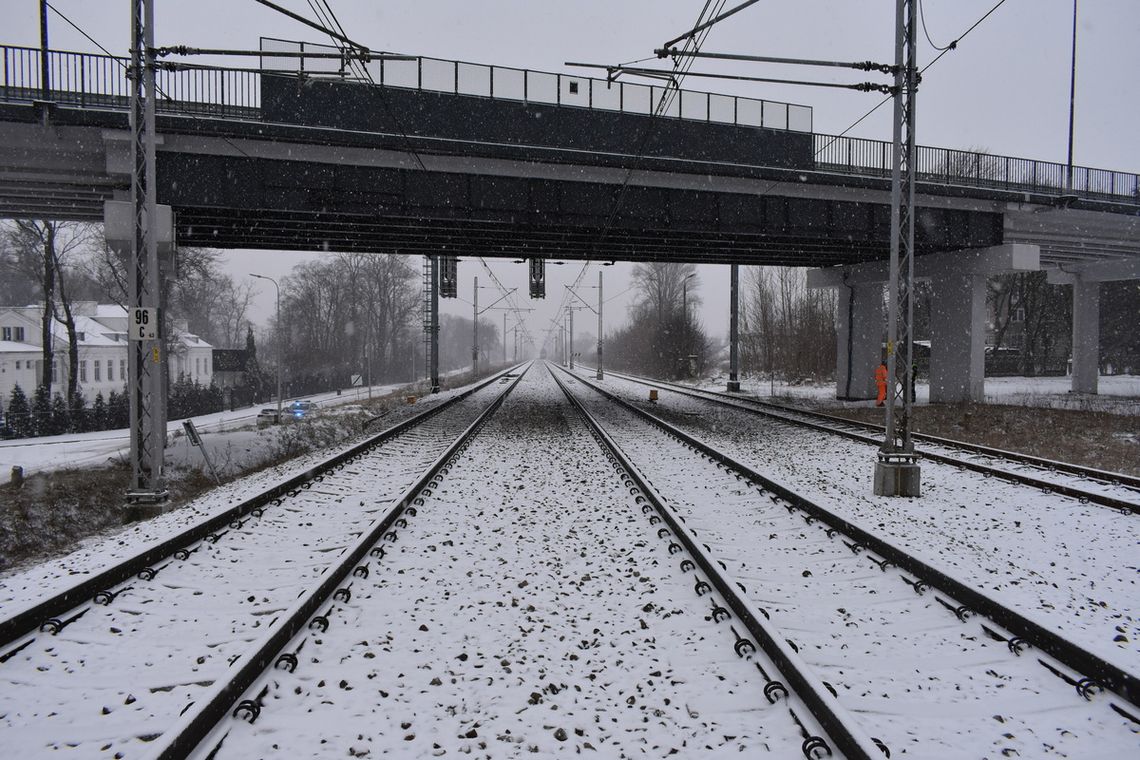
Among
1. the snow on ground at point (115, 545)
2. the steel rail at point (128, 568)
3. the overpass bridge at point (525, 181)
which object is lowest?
the snow on ground at point (115, 545)

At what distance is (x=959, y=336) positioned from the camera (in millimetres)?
25984

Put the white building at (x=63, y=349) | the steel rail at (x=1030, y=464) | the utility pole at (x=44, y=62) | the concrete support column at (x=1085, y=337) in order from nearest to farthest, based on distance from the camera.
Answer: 1. the steel rail at (x=1030, y=464)
2. the utility pole at (x=44, y=62)
3. the concrete support column at (x=1085, y=337)
4. the white building at (x=63, y=349)

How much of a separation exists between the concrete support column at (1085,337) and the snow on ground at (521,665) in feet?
125

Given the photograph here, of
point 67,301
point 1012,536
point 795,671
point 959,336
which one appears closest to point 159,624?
point 795,671

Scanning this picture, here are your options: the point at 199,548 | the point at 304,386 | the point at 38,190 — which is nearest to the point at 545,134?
the point at 38,190

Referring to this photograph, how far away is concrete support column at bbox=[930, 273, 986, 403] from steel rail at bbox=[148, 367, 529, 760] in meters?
26.2

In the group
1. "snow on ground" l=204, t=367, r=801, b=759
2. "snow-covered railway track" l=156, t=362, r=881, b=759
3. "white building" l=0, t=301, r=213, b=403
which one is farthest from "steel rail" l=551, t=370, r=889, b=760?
"white building" l=0, t=301, r=213, b=403

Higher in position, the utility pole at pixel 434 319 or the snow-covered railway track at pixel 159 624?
the utility pole at pixel 434 319

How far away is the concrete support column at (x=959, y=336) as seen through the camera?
25.6m

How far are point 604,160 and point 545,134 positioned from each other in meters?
3.12

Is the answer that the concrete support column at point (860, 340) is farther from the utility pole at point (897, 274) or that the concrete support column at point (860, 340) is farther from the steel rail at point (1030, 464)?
the utility pole at point (897, 274)

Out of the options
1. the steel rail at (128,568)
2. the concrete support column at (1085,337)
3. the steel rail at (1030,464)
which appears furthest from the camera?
the concrete support column at (1085,337)

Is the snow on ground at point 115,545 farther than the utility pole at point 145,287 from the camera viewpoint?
No

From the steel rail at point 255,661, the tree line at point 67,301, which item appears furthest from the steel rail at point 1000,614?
the tree line at point 67,301
